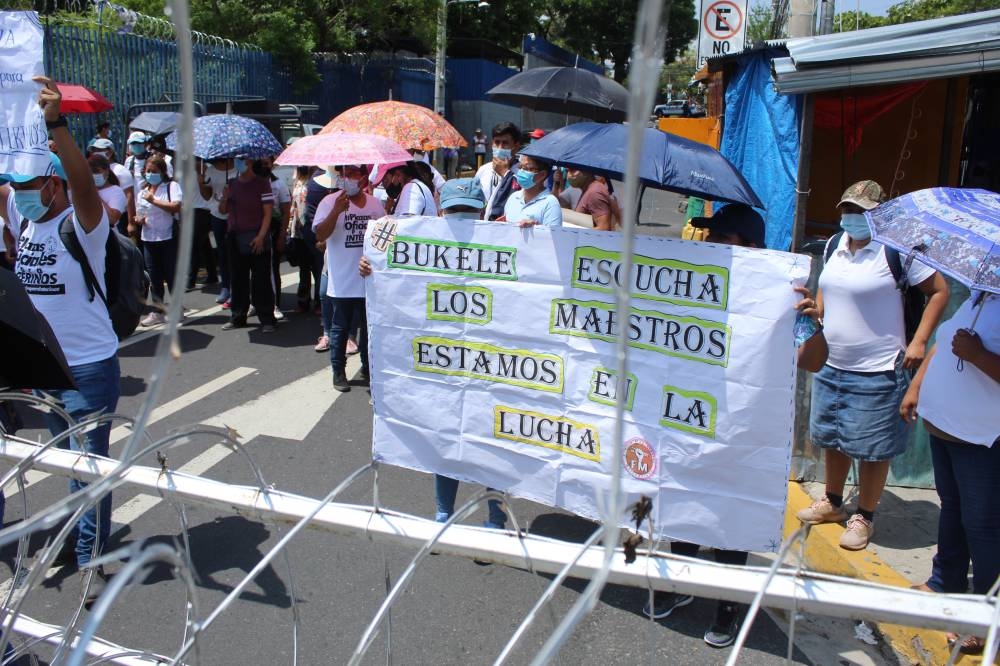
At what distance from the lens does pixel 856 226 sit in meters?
3.87

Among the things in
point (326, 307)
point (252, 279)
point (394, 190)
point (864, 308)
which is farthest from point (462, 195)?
point (252, 279)

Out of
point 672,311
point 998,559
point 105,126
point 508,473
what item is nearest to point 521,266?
point 672,311

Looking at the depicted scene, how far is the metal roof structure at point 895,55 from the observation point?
19.1ft

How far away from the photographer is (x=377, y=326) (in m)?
3.29

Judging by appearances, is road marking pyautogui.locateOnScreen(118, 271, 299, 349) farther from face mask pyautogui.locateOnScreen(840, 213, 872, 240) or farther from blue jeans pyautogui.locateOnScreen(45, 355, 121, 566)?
face mask pyautogui.locateOnScreen(840, 213, 872, 240)

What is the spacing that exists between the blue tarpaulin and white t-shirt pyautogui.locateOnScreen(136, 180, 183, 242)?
612 cm

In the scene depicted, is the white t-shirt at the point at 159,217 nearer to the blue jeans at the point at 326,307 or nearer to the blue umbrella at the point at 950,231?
the blue jeans at the point at 326,307

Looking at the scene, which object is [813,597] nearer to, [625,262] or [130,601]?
[625,262]

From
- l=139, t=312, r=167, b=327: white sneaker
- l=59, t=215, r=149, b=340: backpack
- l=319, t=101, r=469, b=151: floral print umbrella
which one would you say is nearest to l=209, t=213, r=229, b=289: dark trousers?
l=139, t=312, r=167, b=327: white sneaker

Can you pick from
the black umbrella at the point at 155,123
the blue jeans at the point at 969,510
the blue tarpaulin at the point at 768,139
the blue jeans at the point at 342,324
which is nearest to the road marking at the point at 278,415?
the blue jeans at the point at 342,324

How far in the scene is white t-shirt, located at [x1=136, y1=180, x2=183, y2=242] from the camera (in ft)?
27.4

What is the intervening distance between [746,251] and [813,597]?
1.34m

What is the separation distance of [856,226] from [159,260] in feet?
23.5

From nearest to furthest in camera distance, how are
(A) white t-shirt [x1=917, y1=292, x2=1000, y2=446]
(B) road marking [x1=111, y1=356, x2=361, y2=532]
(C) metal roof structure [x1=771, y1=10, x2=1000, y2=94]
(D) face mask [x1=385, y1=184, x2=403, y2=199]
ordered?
(A) white t-shirt [x1=917, y1=292, x2=1000, y2=446] < (B) road marking [x1=111, y1=356, x2=361, y2=532] < (C) metal roof structure [x1=771, y1=10, x2=1000, y2=94] < (D) face mask [x1=385, y1=184, x2=403, y2=199]
